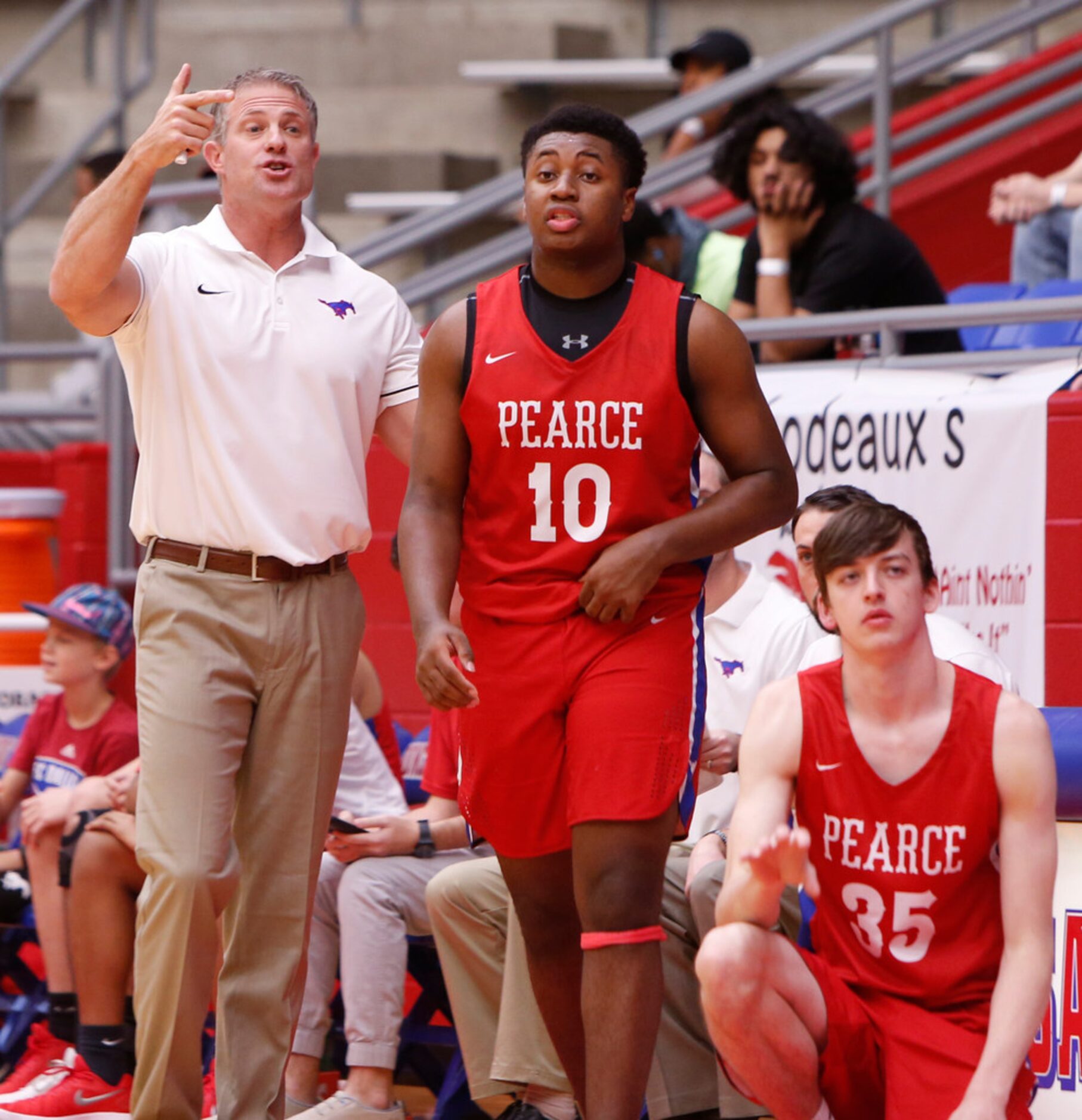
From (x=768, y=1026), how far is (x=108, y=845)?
2383 millimetres

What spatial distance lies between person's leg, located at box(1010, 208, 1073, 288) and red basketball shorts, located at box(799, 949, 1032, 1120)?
3885 millimetres

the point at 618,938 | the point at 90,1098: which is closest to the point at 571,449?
the point at 618,938

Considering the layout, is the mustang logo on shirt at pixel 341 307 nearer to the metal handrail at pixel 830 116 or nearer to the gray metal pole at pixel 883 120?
the metal handrail at pixel 830 116

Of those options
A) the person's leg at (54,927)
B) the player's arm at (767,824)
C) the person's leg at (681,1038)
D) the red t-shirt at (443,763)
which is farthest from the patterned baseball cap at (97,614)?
the player's arm at (767,824)

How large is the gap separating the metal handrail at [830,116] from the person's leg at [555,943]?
14.6 ft

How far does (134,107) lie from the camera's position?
36.4 ft

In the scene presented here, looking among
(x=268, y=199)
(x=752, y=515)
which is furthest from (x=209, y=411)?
(x=752, y=515)

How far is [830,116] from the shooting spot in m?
8.40

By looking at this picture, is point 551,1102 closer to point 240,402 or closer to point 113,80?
point 240,402

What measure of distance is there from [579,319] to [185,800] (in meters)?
1.18

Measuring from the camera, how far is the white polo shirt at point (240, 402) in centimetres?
376

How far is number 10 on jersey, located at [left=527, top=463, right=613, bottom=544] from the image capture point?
3373 mm

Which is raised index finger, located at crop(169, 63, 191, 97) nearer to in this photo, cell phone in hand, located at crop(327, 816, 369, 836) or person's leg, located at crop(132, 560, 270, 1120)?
person's leg, located at crop(132, 560, 270, 1120)

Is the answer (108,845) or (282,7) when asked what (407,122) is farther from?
(108,845)
